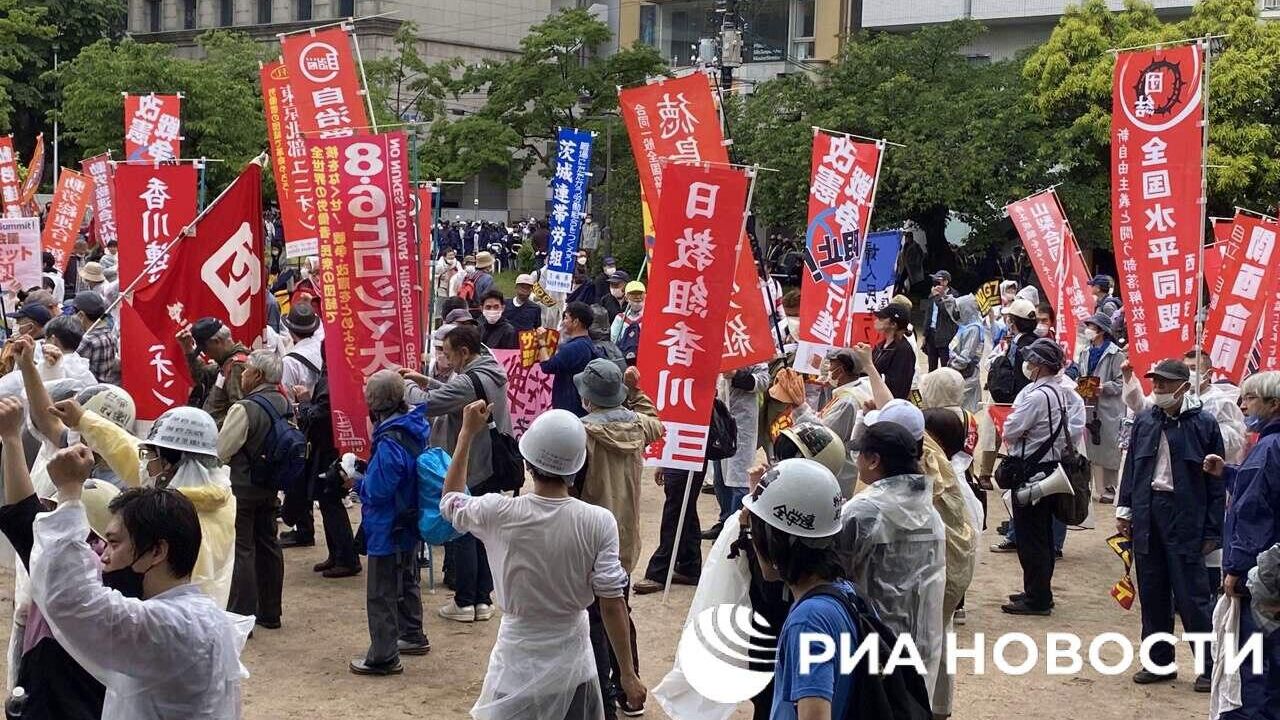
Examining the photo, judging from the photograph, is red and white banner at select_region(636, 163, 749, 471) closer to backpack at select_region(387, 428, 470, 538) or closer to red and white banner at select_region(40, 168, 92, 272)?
backpack at select_region(387, 428, 470, 538)

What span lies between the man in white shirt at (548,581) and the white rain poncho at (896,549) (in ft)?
2.87

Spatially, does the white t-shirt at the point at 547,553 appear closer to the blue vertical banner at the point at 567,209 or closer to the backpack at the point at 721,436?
the backpack at the point at 721,436

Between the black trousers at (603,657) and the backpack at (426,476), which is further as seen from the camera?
the backpack at (426,476)

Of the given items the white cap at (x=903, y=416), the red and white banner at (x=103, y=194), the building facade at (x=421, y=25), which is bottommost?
the white cap at (x=903, y=416)

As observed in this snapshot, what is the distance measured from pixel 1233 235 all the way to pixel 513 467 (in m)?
6.75

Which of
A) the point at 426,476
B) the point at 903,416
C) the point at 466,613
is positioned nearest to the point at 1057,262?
the point at 466,613

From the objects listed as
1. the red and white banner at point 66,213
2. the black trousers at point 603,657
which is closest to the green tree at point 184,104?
the red and white banner at point 66,213

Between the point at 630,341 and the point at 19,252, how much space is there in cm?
582

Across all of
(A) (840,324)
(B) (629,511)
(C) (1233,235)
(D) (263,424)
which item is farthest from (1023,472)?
(D) (263,424)

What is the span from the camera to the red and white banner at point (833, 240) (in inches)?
411

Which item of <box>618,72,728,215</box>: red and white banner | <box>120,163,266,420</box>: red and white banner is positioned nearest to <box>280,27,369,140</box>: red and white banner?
<box>618,72,728,215</box>: red and white banner

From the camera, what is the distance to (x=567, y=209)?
18328 millimetres

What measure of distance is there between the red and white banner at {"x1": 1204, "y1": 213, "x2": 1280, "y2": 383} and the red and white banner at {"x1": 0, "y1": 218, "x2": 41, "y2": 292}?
1038cm

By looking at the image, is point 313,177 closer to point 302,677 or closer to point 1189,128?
point 302,677
